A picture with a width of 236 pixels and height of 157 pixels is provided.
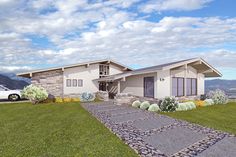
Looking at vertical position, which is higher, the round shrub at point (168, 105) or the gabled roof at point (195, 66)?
the gabled roof at point (195, 66)

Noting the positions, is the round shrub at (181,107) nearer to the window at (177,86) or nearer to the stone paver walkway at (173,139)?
the window at (177,86)

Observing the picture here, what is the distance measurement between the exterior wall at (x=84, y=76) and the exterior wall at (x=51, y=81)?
0.62m

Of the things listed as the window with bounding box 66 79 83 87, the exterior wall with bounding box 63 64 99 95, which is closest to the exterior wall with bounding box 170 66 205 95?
the exterior wall with bounding box 63 64 99 95

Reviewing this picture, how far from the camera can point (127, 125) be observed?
11.9 meters

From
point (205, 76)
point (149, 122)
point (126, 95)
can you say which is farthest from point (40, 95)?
point (205, 76)

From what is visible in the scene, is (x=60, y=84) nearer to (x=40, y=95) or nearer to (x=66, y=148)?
(x=40, y=95)

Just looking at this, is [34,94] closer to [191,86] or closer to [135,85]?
[135,85]

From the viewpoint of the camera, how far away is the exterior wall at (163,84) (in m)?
21.2

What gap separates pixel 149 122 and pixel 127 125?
4.71 ft

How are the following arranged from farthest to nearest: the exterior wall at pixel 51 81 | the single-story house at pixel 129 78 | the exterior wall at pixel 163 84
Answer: the exterior wall at pixel 51 81
the single-story house at pixel 129 78
the exterior wall at pixel 163 84

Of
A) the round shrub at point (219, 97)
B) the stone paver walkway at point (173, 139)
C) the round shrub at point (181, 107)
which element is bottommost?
the stone paver walkway at point (173, 139)

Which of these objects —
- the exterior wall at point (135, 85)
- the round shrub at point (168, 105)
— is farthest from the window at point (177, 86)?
the round shrub at point (168, 105)

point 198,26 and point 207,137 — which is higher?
point 198,26

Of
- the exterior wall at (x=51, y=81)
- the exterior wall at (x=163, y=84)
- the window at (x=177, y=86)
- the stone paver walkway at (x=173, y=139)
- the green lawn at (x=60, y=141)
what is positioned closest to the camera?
the stone paver walkway at (x=173, y=139)
